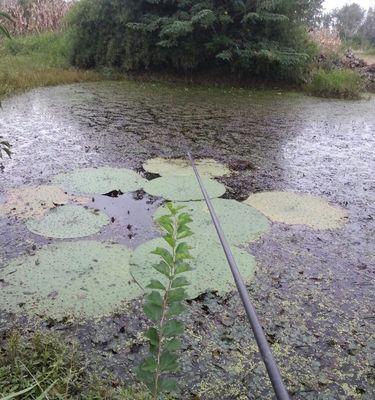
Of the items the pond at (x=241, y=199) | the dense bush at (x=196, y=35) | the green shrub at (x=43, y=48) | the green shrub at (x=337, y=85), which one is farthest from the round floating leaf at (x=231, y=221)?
the green shrub at (x=43, y=48)

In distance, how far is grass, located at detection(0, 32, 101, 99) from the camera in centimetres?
613

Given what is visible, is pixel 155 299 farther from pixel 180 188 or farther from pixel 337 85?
pixel 337 85

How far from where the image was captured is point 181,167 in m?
3.23

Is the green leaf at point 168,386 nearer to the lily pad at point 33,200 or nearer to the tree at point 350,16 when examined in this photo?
the lily pad at point 33,200

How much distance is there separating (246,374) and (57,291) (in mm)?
816

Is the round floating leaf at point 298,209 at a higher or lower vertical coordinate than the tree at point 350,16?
lower

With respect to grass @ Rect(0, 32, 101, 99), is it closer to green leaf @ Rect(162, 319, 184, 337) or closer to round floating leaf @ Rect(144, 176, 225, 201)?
round floating leaf @ Rect(144, 176, 225, 201)

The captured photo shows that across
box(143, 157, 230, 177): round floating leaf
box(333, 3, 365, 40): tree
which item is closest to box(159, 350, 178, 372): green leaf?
box(143, 157, 230, 177): round floating leaf

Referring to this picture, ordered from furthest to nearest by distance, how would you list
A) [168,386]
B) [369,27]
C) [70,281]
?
1. [369,27]
2. [70,281]
3. [168,386]

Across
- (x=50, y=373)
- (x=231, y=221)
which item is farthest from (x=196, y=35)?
(x=50, y=373)

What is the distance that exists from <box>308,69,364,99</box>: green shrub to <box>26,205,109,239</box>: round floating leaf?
5.40 meters

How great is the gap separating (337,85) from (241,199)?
4848mm

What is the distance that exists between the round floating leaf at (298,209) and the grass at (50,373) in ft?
4.74

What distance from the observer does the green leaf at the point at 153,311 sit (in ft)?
2.65
